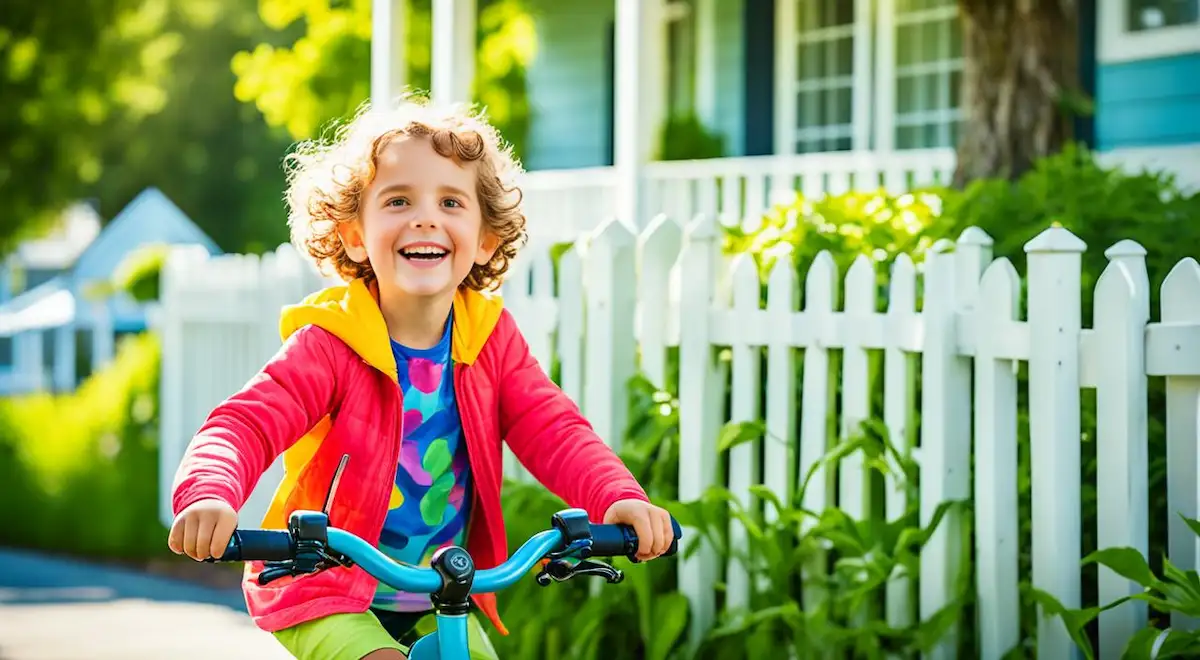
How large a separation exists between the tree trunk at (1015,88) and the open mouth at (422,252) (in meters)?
4.72

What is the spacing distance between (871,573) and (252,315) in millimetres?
4221

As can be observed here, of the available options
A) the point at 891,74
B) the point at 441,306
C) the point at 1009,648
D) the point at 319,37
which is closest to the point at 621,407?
the point at 1009,648

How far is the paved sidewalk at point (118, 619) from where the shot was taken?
5.79 meters

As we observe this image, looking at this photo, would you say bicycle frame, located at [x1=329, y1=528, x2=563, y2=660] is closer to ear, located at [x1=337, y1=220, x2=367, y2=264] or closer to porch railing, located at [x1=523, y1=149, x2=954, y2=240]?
ear, located at [x1=337, y1=220, x2=367, y2=264]

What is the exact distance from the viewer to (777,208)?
525 cm

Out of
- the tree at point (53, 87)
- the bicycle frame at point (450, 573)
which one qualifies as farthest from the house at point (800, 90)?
the tree at point (53, 87)

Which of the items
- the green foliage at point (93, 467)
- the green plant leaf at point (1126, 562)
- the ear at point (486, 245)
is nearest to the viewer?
the ear at point (486, 245)

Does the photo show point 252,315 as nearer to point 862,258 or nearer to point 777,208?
point 777,208

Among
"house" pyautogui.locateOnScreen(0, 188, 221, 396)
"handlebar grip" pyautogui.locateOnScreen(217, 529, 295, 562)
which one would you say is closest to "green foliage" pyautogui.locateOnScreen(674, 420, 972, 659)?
"handlebar grip" pyautogui.locateOnScreen(217, 529, 295, 562)

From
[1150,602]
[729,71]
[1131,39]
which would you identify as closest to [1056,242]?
[1150,602]

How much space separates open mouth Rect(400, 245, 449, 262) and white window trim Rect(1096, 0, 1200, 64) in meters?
6.86

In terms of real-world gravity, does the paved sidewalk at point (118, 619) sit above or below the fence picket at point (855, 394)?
below

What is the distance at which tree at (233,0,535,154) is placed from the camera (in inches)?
580

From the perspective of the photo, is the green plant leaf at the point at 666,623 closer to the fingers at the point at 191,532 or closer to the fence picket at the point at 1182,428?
the fence picket at the point at 1182,428
